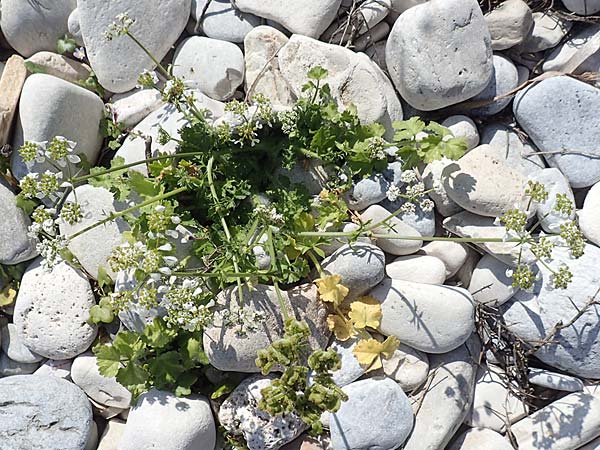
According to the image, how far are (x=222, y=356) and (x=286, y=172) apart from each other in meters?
1.09

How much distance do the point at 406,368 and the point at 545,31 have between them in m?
2.16

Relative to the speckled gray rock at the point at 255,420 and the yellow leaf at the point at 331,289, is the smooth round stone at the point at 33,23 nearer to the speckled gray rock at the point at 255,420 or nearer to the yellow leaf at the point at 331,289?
the yellow leaf at the point at 331,289

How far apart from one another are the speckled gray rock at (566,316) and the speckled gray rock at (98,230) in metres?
2.31

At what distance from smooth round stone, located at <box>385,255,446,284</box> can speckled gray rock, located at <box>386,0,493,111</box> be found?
92 centimetres

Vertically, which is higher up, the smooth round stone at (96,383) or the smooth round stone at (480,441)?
the smooth round stone at (96,383)

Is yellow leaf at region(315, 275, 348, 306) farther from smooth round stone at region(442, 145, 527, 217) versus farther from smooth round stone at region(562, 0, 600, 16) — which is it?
smooth round stone at region(562, 0, 600, 16)

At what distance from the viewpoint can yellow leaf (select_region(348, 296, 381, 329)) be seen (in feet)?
11.2

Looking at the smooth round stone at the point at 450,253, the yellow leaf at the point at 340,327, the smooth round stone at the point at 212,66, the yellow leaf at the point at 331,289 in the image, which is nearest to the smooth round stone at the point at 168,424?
the yellow leaf at the point at 340,327

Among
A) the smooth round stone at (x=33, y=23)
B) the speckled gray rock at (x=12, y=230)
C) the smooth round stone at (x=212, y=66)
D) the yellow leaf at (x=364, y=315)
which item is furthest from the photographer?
the smooth round stone at (x=33, y=23)

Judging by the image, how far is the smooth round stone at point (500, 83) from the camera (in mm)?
3717

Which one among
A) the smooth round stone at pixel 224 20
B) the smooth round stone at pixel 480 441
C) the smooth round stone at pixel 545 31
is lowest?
the smooth round stone at pixel 480 441

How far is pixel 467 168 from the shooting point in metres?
3.54

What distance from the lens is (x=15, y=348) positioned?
390 centimetres

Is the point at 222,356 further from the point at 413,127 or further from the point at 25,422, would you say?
the point at 413,127
